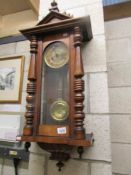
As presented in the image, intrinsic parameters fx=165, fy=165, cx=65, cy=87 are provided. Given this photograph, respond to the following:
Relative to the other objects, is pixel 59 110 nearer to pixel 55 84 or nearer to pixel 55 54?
pixel 55 84

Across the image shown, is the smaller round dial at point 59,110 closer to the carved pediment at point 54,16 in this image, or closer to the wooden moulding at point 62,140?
the wooden moulding at point 62,140

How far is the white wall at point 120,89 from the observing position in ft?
3.48

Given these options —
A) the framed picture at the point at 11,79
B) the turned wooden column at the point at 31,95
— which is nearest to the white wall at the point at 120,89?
the turned wooden column at the point at 31,95

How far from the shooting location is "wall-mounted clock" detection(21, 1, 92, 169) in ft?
2.41

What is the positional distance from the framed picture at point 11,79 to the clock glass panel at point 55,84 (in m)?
0.54

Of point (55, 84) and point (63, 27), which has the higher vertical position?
point (63, 27)

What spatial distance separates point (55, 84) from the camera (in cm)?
85

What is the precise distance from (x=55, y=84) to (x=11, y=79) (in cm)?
66

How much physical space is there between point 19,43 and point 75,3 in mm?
622

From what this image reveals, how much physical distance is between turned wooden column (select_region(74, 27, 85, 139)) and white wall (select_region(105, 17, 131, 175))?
47 cm

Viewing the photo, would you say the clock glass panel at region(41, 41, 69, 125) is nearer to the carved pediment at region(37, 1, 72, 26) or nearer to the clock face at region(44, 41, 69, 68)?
the clock face at region(44, 41, 69, 68)

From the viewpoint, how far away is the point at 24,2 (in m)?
1.43

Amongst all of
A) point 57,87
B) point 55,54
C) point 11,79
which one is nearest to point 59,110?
point 57,87

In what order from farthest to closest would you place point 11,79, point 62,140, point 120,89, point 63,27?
point 11,79, point 120,89, point 63,27, point 62,140
